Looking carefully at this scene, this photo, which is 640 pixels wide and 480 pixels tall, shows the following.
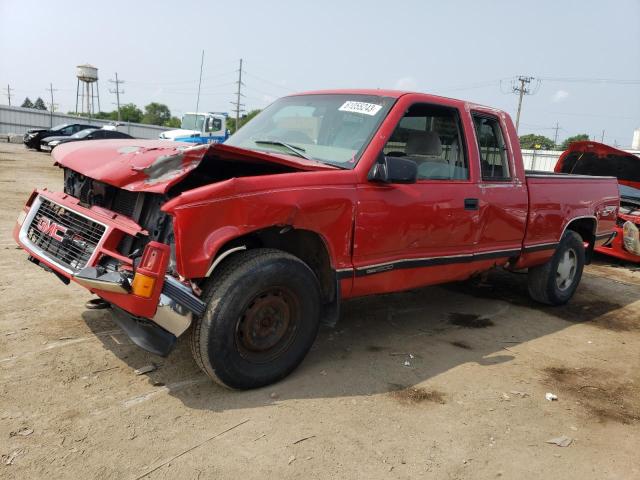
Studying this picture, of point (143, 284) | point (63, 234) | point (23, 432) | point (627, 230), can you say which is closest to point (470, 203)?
point (143, 284)

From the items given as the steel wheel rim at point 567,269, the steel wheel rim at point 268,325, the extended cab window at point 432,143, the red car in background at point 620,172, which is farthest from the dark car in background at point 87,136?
the steel wheel rim at point 268,325

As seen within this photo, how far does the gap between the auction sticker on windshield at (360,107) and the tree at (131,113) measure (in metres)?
99.5

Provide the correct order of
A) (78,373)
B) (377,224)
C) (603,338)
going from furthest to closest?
(603,338) < (377,224) < (78,373)

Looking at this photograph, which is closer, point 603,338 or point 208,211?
point 208,211

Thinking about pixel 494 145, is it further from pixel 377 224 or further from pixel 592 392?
pixel 592 392

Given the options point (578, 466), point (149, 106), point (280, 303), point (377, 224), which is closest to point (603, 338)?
point (578, 466)

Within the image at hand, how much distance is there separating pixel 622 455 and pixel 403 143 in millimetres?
2496

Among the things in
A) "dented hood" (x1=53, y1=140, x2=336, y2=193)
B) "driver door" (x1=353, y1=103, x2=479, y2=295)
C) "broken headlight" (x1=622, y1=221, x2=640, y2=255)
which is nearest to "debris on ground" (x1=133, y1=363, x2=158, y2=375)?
"dented hood" (x1=53, y1=140, x2=336, y2=193)

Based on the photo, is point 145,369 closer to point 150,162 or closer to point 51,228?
point 51,228

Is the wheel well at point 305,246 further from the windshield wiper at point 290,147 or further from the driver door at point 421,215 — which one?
the windshield wiper at point 290,147

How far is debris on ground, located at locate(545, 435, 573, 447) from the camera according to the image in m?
3.04

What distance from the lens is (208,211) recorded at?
288cm

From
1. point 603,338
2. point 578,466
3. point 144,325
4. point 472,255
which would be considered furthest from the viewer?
point 603,338

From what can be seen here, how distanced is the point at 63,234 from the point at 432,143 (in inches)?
111
